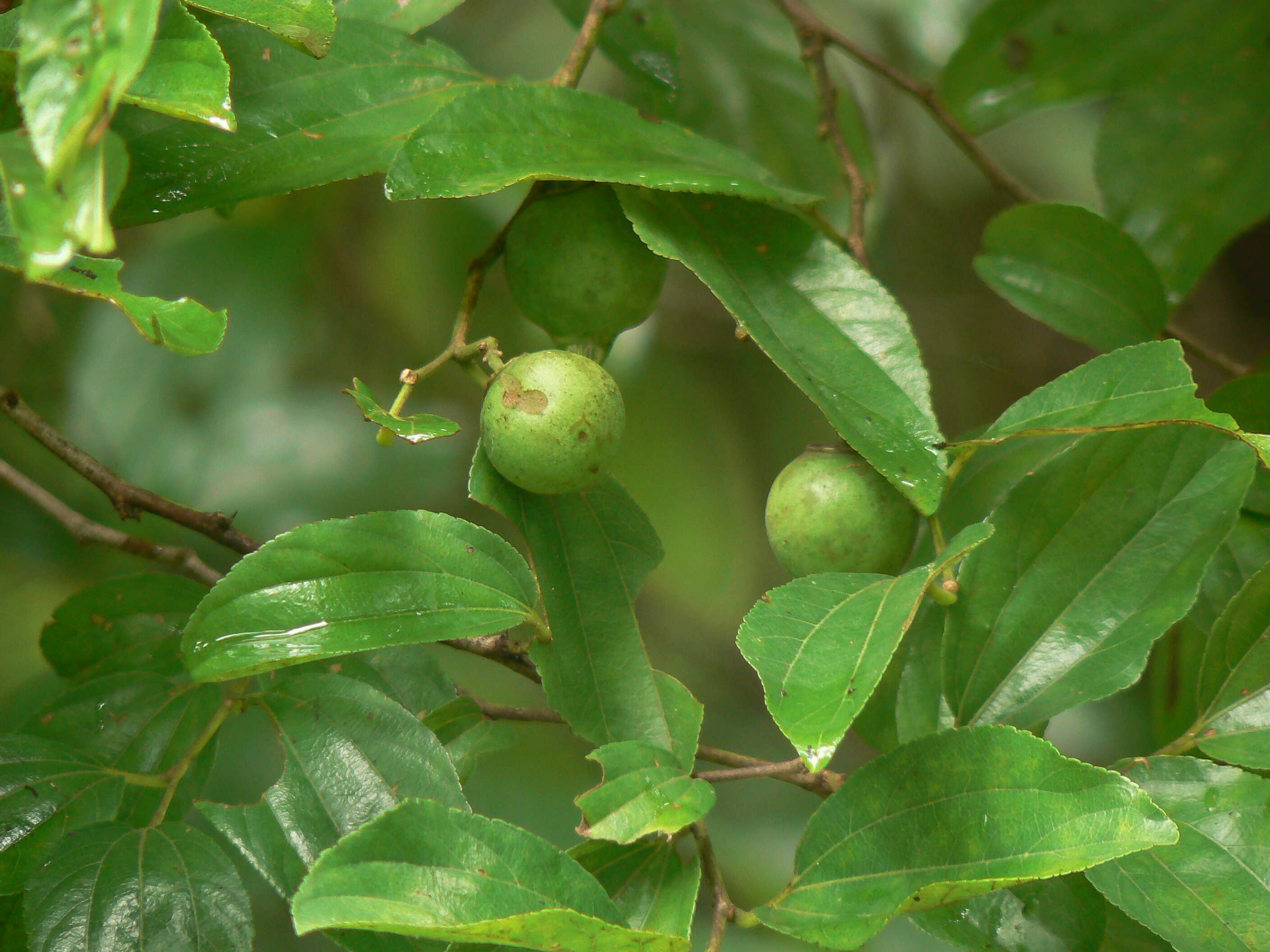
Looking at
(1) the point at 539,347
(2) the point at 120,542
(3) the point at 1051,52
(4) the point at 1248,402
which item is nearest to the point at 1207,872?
(4) the point at 1248,402

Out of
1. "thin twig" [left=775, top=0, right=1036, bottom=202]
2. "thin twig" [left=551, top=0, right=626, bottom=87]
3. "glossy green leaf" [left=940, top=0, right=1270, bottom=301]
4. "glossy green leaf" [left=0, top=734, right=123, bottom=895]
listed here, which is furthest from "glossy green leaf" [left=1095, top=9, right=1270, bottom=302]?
"glossy green leaf" [left=0, top=734, right=123, bottom=895]

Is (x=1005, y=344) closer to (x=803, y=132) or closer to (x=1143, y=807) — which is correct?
(x=803, y=132)

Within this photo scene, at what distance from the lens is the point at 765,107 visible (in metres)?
1.20

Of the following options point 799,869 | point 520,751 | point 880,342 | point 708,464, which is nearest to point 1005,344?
point 708,464

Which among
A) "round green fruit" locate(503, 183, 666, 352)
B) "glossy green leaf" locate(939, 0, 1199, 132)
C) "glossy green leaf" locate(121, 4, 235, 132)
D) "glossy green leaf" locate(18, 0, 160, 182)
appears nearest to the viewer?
"glossy green leaf" locate(18, 0, 160, 182)

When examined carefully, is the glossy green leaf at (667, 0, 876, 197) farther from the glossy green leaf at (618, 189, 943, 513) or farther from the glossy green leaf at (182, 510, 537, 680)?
the glossy green leaf at (182, 510, 537, 680)

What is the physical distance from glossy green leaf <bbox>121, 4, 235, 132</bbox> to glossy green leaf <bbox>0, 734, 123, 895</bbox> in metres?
0.39

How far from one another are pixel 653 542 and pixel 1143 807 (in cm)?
34

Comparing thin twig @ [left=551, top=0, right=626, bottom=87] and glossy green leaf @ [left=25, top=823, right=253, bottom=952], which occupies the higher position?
thin twig @ [left=551, top=0, right=626, bottom=87]

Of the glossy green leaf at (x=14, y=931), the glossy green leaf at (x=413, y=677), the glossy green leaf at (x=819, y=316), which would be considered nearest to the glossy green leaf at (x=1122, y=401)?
the glossy green leaf at (x=819, y=316)

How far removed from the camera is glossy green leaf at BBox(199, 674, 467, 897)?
60cm

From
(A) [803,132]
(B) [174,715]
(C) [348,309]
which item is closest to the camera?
(B) [174,715]

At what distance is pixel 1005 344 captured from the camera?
1.85m

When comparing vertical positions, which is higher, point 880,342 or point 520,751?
point 880,342
